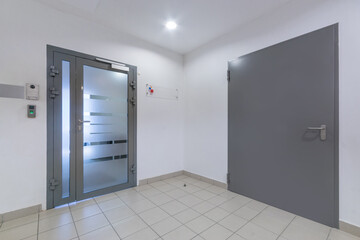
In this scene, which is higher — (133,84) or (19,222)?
(133,84)

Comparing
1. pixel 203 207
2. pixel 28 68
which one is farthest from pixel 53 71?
pixel 203 207

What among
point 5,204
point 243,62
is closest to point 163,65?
point 243,62

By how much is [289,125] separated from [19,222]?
3.57 m

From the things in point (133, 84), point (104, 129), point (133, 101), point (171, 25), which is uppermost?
point (171, 25)

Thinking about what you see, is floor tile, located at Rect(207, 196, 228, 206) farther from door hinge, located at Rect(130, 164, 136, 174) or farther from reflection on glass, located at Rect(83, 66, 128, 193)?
reflection on glass, located at Rect(83, 66, 128, 193)

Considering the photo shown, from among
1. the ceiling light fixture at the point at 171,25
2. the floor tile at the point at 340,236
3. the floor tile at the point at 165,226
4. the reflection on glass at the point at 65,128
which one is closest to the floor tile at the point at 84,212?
the reflection on glass at the point at 65,128

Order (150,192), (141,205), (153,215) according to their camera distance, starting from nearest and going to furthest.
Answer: (153,215), (141,205), (150,192)

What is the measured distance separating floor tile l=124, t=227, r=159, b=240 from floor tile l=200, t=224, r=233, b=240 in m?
0.51

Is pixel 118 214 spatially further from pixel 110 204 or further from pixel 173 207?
pixel 173 207

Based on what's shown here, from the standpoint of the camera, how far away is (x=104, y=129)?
2703 millimetres

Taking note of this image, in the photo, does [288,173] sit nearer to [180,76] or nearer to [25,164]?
[180,76]

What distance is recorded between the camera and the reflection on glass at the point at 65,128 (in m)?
2.34

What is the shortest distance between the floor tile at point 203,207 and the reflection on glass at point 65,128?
1.89 m

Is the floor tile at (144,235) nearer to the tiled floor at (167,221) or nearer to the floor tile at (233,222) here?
the tiled floor at (167,221)
